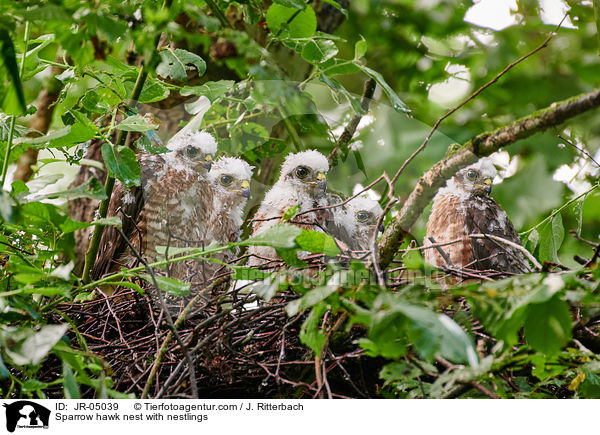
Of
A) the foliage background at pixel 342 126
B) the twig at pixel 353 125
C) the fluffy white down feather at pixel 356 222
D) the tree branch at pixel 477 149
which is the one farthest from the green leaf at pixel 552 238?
the twig at pixel 353 125

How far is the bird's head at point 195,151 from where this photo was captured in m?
1.72

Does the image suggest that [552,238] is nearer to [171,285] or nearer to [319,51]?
[319,51]

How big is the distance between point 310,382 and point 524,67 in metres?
1.75

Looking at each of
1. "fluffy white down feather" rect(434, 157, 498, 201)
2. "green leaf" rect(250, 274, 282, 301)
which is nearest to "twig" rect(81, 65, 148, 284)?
"green leaf" rect(250, 274, 282, 301)

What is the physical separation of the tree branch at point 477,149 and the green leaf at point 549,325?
0.42 m

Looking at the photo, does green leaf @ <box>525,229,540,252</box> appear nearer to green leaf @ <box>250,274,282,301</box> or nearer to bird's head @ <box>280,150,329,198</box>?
bird's head @ <box>280,150,329,198</box>

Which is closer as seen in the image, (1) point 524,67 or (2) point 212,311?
(2) point 212,311

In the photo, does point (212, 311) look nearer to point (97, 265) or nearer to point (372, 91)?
point (97, 265)

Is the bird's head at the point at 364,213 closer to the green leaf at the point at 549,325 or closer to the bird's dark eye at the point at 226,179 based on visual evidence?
the bird's dark eye at the point at 226,179
